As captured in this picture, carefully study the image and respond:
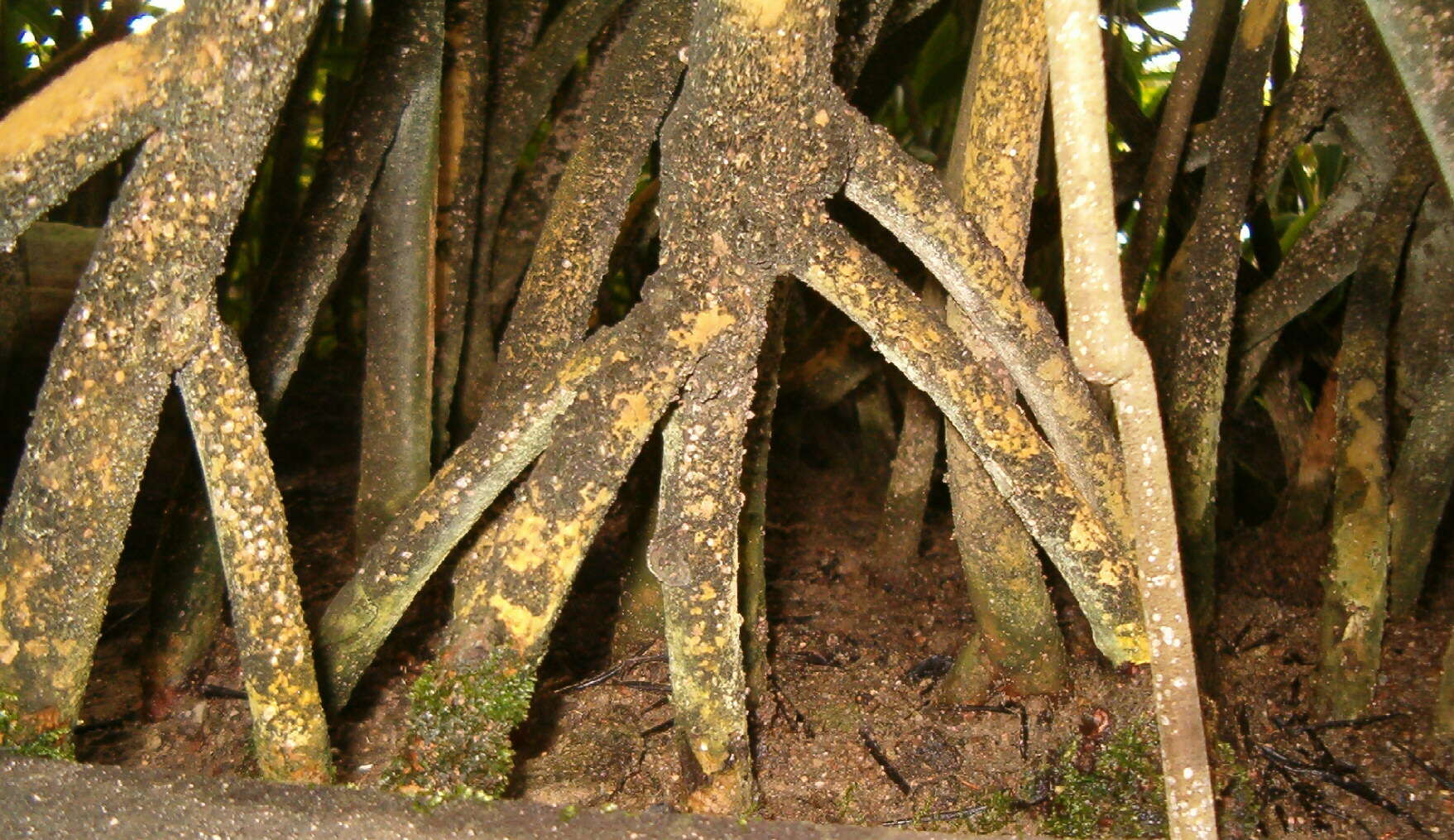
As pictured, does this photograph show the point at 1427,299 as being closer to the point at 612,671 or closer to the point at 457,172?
the point at 612,671

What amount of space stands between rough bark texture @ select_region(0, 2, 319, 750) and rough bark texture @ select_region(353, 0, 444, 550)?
2.54 feet

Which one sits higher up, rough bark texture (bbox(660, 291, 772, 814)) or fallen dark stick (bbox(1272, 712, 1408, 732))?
A: rough bark texture (bbox(660, 291, 772, 814))

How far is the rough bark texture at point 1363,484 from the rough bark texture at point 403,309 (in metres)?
2.09

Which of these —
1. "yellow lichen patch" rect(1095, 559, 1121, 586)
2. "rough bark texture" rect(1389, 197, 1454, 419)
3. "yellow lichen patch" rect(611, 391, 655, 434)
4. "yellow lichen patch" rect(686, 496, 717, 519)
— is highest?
"rough bark texture" rect(1389, 197, 1454, 419)

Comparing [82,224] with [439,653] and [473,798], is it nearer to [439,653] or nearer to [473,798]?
[439,653]

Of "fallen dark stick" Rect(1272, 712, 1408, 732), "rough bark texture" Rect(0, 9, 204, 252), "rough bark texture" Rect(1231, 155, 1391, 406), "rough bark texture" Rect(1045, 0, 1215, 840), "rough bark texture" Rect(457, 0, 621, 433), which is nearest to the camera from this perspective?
"rough bark texture" Rect(1045, 0, 1215, 840)

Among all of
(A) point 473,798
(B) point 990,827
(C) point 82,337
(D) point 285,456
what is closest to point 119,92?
(C) point 82,337

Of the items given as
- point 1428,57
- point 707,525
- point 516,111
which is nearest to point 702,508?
point 707,525

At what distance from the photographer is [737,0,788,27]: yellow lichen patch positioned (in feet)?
5.08

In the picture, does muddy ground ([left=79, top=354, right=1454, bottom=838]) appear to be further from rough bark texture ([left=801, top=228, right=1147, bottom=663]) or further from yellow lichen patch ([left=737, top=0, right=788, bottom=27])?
yellow lichen patch ([left=737, top=0, right=788, bottom=27])

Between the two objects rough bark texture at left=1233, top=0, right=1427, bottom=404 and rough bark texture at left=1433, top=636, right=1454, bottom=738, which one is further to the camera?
rough bark texture at left=1233, top=0, right=1427, bottom=404

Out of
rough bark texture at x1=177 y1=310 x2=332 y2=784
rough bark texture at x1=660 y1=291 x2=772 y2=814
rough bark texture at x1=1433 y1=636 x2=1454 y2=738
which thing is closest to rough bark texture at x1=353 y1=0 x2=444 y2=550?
rough bark texture at x1=177 y1=310 x2=332 y2=784

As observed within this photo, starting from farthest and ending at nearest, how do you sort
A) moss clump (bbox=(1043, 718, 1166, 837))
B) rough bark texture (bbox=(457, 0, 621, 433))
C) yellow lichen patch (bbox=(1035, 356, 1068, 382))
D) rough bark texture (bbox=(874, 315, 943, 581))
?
1. rough bark texture (bbox=(874, 315, 943, 581))
2. rough bark texture (bbox=(457, 0, 621, 433))
3. moss clump (bbox=(1043, 718, 1166, 837))
4. yellow lichen patch (bbox=(1035, 356, 1068, 382))

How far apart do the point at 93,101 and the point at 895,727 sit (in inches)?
71.9
